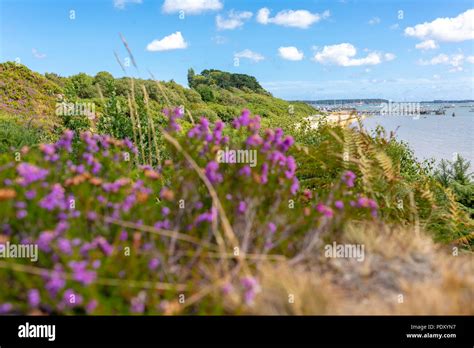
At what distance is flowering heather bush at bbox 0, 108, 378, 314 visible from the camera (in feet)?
8.90

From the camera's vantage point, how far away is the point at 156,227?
319cm

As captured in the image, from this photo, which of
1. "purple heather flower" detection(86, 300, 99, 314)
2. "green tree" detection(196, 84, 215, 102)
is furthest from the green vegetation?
"green tree" detection(196, 84, 215, 102)

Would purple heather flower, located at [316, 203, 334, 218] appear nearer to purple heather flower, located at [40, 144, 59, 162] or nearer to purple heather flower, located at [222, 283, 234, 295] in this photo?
purple heather flower, located at [222, 283, 234, 295]

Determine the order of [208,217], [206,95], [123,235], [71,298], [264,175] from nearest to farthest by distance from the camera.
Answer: [71,298], [123,235], [208,217], [264,175], [206,95]

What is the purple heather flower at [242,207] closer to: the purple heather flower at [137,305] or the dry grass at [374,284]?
the dry grass at [374,284]

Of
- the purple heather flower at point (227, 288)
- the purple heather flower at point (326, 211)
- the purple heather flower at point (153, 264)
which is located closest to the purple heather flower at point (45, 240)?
the purple heather flower at point (153, 264)

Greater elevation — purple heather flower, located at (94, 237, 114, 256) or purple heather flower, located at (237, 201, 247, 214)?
purple heather flower, located at (237, 201, 247, 214)

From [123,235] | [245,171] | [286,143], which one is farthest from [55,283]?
[286,143]

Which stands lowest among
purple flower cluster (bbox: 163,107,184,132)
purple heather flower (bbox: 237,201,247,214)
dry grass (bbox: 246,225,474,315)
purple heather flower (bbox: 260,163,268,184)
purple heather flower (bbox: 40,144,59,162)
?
dry grass (bbox: 246,225,474,315)

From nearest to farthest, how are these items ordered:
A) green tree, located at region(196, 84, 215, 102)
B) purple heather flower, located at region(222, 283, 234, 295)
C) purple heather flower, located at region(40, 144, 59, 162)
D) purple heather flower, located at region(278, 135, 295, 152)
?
purple heather flower, located at region(222, 283, 234, 295) → purple heather flower, located at region(40, 144, 59, 162) → purple heather flower, located at region(278, 135, 295, 152) → green tree, located at region(196, 84, 215, 102)

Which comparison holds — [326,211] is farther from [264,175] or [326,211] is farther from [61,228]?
[61,228]

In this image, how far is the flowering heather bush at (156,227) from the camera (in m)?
2.71
